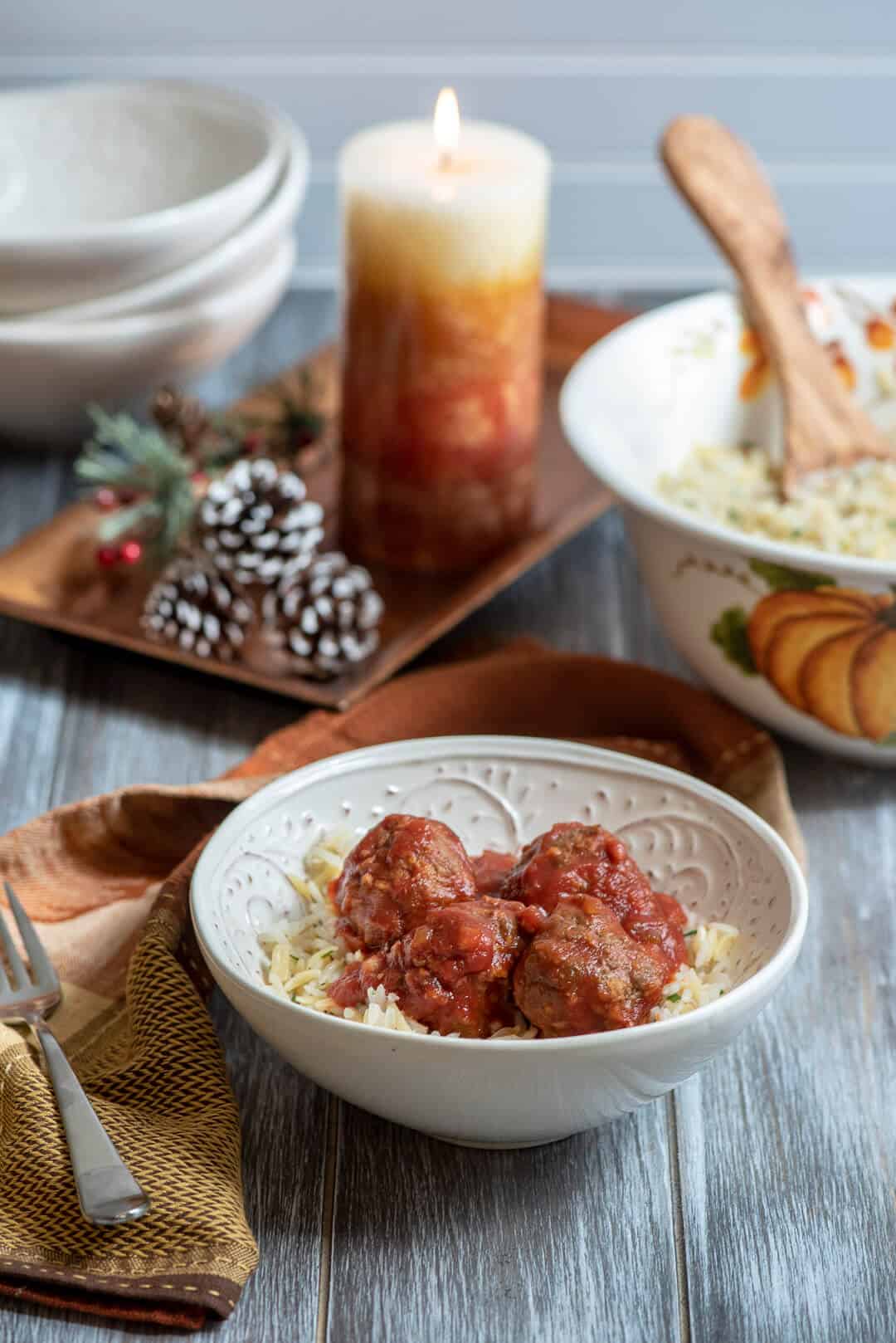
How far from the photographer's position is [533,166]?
4.77 ft

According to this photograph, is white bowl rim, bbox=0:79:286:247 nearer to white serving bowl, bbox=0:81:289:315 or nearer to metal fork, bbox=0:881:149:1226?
white serving bowl, bbox=0:81:289:315

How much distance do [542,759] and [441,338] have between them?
0.50 meters

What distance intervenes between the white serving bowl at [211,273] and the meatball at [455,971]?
94 centimetres

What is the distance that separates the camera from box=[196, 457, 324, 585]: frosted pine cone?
1.46 meters

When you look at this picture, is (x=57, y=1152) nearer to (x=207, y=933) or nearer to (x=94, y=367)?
(x=207, y=933)

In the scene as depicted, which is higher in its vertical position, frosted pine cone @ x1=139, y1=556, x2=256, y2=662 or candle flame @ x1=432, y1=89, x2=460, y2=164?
candle flame @ x1=432, y1=89, x2=460, y2=164

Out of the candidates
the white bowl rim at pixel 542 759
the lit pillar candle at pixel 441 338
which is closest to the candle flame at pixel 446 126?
the lit pillar candle at pixel 441 338

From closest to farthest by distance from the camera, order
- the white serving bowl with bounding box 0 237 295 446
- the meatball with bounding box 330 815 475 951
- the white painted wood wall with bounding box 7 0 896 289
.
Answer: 1. the meatball with bounding box 330 815 475 951
2. the white serving bowl with bounding box 0 237 295 446
3. the white painted wood wall with bounding box 7 0 896 289

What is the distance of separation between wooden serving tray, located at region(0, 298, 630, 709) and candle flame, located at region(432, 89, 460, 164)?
1.22ft

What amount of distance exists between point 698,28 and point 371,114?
481 mm

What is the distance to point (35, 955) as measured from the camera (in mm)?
1044

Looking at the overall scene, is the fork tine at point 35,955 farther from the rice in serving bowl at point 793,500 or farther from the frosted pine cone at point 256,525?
the rice in serving bowl at point 793,500

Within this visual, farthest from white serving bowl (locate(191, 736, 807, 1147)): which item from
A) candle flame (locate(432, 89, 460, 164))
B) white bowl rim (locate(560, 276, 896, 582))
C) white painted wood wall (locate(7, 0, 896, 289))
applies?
white painted wood wall (locate(7, 0, 896, 289))

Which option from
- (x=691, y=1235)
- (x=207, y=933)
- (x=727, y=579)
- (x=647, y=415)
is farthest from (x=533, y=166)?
(x=691, y=1235)
